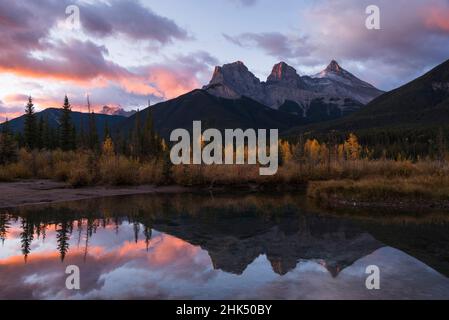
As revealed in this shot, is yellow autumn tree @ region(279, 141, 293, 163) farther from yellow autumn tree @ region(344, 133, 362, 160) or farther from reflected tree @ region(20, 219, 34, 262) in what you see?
reflected tree @ region(20, 219, 34, 262)

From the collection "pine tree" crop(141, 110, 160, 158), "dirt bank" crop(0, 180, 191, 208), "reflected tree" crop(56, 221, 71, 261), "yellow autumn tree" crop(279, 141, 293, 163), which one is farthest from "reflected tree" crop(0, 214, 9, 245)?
"pine tree" crop(141, 110, 160, 158)

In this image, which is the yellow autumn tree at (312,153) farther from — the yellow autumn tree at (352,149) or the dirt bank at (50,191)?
the dirt bank at (50,191)

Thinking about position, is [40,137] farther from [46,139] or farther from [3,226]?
[3,226]

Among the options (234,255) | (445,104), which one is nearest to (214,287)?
(234,255)

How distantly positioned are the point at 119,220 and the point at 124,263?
729 cm

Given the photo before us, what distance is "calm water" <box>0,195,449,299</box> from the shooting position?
866cm

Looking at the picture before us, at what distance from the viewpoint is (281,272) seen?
1006 cm

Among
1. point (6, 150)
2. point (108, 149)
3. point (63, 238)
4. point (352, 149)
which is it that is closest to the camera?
point (63, 238)

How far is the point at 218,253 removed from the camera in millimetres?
12086

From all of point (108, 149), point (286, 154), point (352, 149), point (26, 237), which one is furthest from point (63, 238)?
point (352, 149)

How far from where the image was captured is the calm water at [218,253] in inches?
341

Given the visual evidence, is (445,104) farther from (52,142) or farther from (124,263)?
(124,263)

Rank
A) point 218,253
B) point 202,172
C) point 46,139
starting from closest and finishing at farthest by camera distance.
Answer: point 218,253 → point 202,172 → point 46,139
